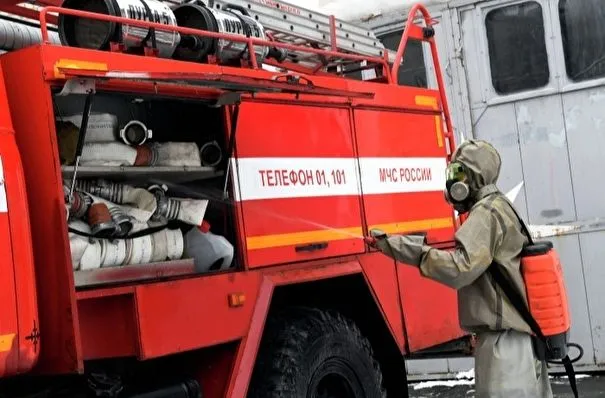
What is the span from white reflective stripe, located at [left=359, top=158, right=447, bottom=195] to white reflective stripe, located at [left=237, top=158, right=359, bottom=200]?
0.15 metres

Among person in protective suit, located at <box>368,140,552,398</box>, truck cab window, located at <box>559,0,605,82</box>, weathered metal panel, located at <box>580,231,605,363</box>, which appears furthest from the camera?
truck cab window, located at <box>559,0,605,82</box>

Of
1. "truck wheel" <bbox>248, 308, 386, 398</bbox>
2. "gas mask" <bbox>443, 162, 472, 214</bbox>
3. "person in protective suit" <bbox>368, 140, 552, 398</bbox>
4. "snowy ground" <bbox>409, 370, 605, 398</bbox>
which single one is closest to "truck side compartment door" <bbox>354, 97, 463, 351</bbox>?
"truck wheel" <bbox>248, 308, 386, 398</bbox>

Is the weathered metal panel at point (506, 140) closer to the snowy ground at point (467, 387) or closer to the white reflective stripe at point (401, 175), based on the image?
the snowy ground at point (467, 387)

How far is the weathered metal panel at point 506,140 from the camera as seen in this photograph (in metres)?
8.16

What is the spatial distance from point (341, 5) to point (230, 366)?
5.92 metres

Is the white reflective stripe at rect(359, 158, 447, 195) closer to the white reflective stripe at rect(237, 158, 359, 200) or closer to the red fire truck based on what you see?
the red fire truck

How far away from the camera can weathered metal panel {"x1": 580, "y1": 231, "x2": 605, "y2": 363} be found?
7758mm

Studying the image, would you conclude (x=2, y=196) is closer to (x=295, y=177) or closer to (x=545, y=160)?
(x=295, y=177)

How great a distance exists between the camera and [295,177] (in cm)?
454

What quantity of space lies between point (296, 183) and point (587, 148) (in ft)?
14.0

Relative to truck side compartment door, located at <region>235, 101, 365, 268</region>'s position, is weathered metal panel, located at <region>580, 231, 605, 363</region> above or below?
below

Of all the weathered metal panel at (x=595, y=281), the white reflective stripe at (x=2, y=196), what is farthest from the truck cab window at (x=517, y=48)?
the white reflective stripe at (x=2, y=196)

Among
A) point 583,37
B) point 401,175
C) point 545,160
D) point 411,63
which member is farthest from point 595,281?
point 401,175

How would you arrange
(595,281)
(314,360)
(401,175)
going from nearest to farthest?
(314,360) → (401,175) → (595,281)
